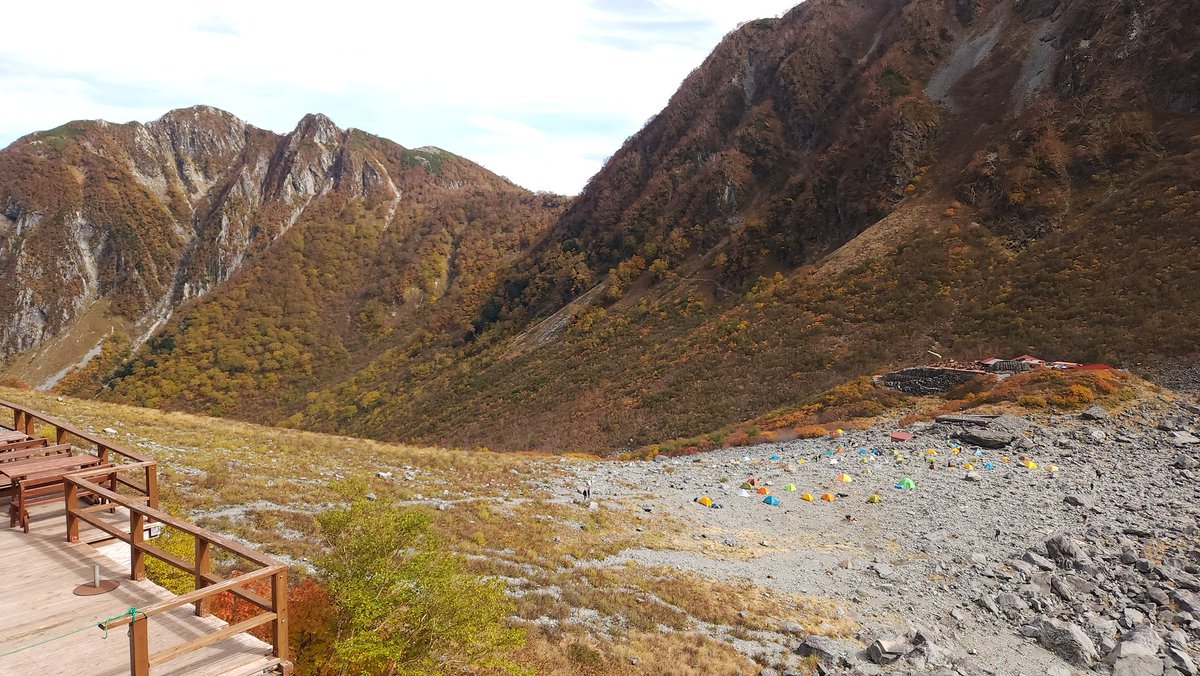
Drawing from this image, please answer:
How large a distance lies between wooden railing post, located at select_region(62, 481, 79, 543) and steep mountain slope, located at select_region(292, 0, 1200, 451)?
30.6m

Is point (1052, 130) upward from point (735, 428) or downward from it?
upward

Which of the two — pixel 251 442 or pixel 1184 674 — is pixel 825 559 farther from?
pixel 251 442

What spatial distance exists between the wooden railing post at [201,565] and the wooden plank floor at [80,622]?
0.36 ft

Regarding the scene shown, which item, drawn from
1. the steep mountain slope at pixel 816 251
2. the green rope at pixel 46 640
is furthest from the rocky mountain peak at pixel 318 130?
the green rope at pixel 46 640

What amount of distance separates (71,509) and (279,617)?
13.2 feet

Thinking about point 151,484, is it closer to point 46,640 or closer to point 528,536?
point 46,640

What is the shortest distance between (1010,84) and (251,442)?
68.1 meters

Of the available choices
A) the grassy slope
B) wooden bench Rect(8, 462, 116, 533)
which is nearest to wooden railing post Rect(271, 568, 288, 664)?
the grassy slope

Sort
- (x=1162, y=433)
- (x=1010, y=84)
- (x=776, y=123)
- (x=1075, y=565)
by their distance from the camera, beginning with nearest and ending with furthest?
(x=1075, y=565)
(x=1162, y=433)
(x=1010, y=84)
(x=776, y=123)

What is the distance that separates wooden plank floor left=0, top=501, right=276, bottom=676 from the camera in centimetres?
463

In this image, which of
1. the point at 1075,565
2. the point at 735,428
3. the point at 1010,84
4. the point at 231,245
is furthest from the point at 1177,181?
the point at 231,245

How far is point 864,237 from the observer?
47750 millimetres

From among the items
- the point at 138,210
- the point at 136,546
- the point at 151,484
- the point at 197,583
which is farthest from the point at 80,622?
the point at 138,210

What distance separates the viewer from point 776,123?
70.0m
